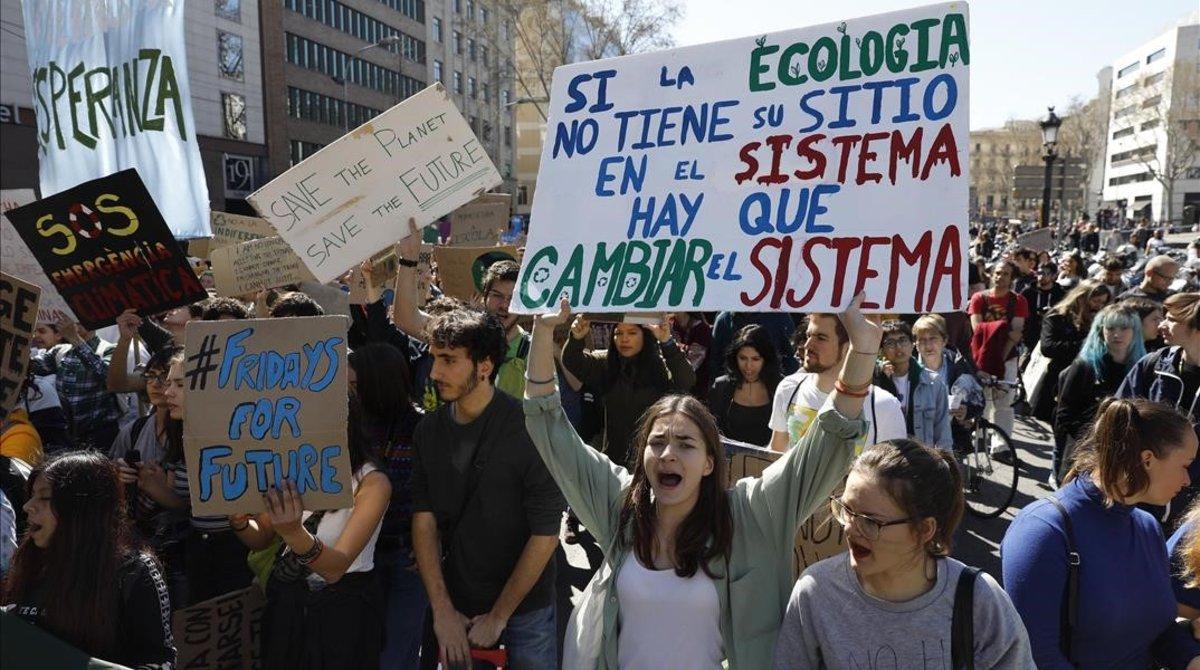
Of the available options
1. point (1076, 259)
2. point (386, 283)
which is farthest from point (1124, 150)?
point (386, 283)

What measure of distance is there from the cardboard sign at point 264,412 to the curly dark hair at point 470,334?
14.5 inches

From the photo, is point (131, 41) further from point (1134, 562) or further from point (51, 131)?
point (1134, 562)

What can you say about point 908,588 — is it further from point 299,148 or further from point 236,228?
point 299,148

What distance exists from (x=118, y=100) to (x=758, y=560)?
494 centimetres

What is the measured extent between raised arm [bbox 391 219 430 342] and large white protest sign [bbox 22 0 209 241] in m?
1.68

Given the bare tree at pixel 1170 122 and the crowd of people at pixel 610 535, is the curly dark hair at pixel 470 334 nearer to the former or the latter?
the crowd of people at pixel 610 535

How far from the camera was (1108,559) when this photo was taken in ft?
7.75

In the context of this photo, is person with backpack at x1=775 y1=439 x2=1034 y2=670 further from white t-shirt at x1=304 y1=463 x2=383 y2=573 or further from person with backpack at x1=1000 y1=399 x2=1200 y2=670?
white t-shirt at x1=304 y1=463 x2=383 y2=573

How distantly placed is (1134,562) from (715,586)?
3.98ft

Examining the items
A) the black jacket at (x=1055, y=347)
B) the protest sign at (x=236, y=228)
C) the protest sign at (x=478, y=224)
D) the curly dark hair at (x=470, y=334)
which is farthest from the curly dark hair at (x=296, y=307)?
the black jacket at (x=1055, y=347)

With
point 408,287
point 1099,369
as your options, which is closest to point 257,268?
point 408,287

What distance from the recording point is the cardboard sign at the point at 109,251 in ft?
14.3

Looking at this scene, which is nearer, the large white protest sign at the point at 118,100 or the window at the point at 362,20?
the large white protest sign at the point at 118,100

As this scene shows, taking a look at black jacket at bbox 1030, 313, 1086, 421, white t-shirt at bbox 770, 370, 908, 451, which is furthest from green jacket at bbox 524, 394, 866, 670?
black jacket at bbox 1030, 313, 1086, 421
